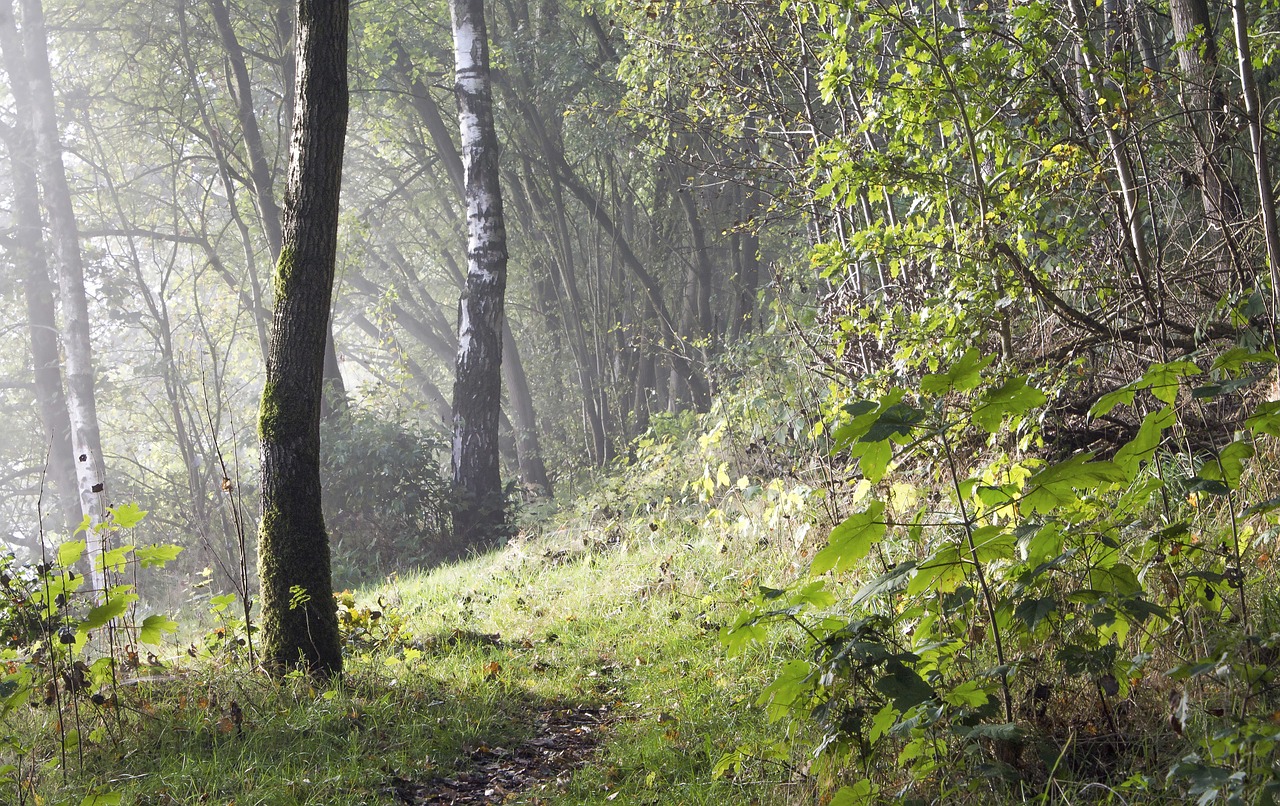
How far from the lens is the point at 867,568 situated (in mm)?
5199

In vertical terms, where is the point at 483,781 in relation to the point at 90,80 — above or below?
below

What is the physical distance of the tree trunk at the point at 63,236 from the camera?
55.9ft

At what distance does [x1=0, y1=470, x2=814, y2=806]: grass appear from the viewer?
360 centimetres

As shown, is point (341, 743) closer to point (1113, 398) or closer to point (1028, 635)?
point (1028, 635)

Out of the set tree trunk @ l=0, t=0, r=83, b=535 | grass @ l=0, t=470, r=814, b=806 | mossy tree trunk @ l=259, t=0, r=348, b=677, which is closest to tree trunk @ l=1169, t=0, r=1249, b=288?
grass @ l=0, t=470, r=814, b=806

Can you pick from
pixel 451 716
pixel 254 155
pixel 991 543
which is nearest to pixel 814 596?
pixel 991 543

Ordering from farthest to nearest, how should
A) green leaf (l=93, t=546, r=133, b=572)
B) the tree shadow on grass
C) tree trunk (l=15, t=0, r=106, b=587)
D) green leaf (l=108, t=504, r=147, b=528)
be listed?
tree trunk (l=15, t=0, r=106, b=587) → green leaf (l=93, t=546, r=133, b=572) → green leaf (l=108, t=504, r=147, b=528) → the tree shadow on grass

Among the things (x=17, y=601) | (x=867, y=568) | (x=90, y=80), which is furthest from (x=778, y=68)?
(x=90, y=80)

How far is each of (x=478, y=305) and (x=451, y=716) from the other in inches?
306

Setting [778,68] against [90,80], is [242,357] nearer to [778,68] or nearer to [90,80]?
[90,80]

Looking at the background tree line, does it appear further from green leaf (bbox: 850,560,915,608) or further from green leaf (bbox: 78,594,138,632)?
green leaf (bbox: 850,560,915,608)

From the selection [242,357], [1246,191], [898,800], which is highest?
[242,357]

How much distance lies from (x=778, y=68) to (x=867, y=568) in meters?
3.83

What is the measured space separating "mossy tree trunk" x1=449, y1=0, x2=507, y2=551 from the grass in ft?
17.7
